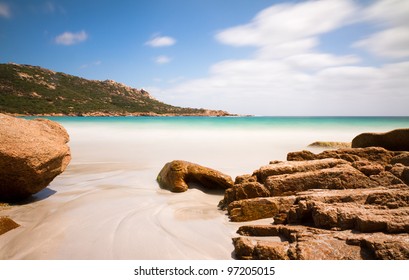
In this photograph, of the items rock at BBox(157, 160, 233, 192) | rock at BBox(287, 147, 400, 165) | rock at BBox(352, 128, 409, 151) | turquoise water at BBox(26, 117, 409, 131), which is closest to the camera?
rock at BBox(287, 147, 400, 165)

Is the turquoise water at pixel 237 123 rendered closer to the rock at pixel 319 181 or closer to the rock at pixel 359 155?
the rock at pixel 359 155

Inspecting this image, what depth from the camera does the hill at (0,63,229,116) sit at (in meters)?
52.0

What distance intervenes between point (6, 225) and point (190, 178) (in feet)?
12.9

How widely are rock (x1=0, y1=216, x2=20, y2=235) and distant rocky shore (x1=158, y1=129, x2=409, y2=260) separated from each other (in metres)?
3.59

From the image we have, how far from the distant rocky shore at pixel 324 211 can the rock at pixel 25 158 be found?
146 inches

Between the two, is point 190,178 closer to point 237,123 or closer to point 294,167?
point 294,167

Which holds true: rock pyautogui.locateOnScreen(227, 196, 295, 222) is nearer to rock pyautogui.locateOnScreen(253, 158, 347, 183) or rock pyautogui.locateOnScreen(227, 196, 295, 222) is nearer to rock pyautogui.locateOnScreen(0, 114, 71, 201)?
rock pyautogui.locateOnScreen(253, 158, 347, 183)

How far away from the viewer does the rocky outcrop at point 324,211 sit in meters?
2.82

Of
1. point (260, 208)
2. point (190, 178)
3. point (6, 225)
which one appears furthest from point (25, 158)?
point (260, 208)

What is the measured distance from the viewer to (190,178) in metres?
6.70

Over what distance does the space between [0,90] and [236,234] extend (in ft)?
202

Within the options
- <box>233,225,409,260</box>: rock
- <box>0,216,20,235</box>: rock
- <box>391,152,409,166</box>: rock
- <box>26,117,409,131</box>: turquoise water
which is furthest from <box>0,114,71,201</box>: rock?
<box>26,117,409,131</box>: turquoise water

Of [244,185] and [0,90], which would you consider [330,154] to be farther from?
[0,90]
